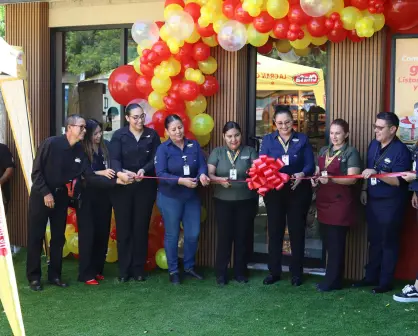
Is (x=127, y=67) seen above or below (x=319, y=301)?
above

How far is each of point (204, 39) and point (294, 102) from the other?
3.75 feet

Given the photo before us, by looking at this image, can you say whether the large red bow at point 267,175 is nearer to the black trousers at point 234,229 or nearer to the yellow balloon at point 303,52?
the black trousers at point 234,229

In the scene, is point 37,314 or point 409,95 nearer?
point 37,314

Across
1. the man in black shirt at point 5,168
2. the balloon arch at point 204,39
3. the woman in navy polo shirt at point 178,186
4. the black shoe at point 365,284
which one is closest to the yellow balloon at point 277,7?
the balloon arch at point 204,39

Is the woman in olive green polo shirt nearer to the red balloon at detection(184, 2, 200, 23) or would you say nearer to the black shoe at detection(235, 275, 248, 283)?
the black shoe at detection(235, 275, 248, 283)

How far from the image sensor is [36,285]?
20.4ft

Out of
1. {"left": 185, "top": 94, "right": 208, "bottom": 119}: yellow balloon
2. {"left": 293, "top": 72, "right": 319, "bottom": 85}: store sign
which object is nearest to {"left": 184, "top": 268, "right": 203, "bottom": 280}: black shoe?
{"left": 185, "top": 94, "right": 208, "bottom": 119}: yellow balloon

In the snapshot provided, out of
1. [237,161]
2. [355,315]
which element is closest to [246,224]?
[237,161]

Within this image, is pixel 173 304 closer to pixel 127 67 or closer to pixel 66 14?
pixel 127 67

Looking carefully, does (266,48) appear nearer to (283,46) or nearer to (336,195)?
(283,46)

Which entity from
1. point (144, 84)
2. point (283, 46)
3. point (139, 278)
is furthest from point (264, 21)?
point (139, 278)

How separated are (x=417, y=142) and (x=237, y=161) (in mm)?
1630

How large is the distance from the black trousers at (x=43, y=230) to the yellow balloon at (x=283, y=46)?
8.45 ft

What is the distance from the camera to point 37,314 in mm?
5480
